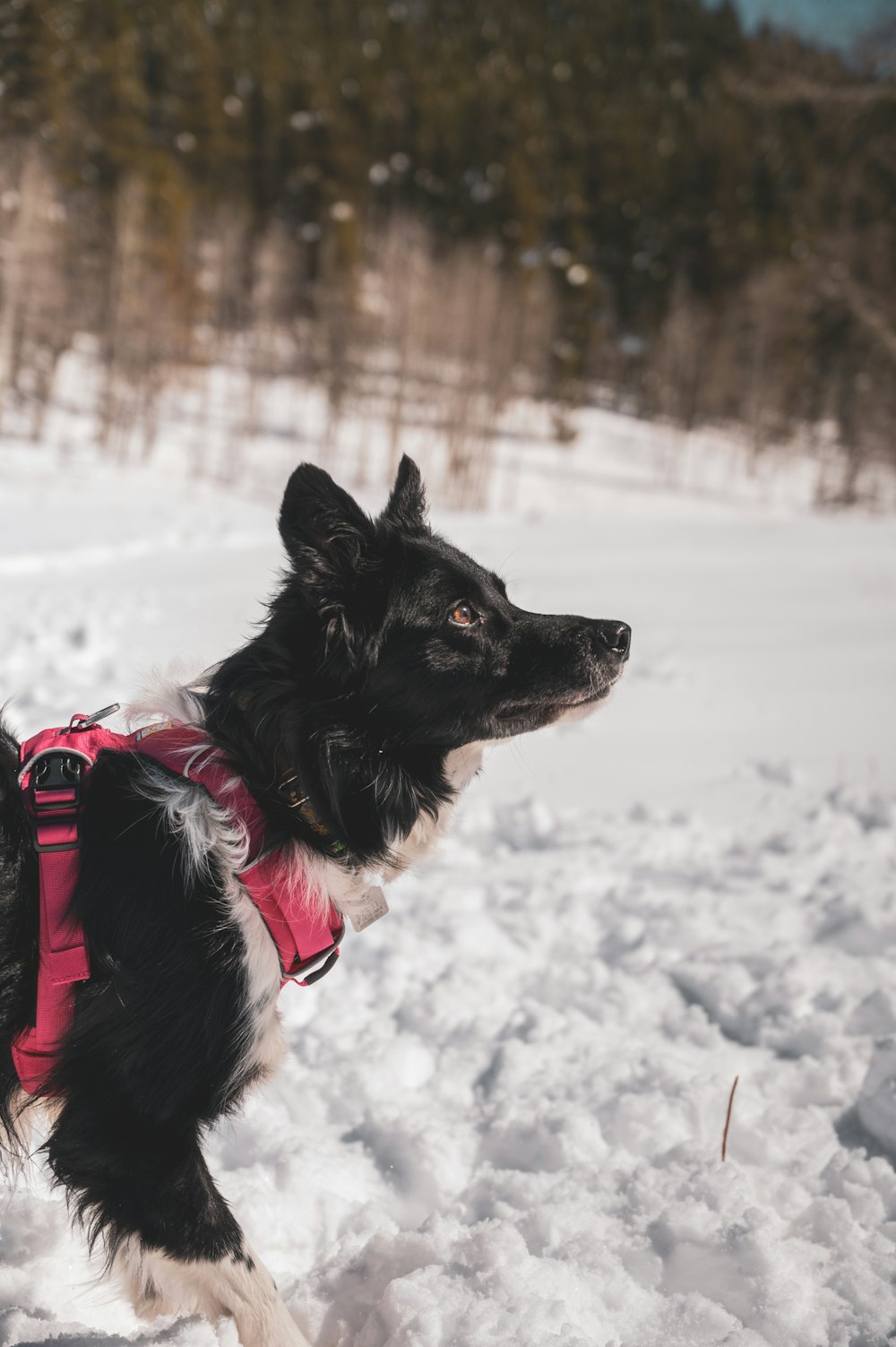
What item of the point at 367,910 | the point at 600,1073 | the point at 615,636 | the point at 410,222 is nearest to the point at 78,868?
the point at 367,910

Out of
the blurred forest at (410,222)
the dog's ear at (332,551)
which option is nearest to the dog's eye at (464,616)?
the dog's ear at (332,551)

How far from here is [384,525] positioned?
2377mm

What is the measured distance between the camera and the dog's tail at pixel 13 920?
1.80 m

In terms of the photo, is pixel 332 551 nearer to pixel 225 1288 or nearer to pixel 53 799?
pixel 53 799

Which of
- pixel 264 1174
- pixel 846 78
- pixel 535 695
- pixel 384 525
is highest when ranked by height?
pixel 846 78

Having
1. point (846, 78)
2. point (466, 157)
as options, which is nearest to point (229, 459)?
point (846, 78)

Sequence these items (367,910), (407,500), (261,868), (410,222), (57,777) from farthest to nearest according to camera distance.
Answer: (410,222)
(407,500)
(367,910)
(261,868)
(57,777)

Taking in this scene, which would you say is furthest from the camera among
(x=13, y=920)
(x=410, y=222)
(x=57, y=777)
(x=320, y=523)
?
(x=410, y=222)

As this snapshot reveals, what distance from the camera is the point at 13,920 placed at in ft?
5.92

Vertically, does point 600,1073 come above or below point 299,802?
below

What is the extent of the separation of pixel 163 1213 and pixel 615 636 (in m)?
1.75

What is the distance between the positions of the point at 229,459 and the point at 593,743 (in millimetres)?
24725

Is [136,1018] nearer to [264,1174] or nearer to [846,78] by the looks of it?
[264,1174]

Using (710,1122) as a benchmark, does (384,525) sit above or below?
above
